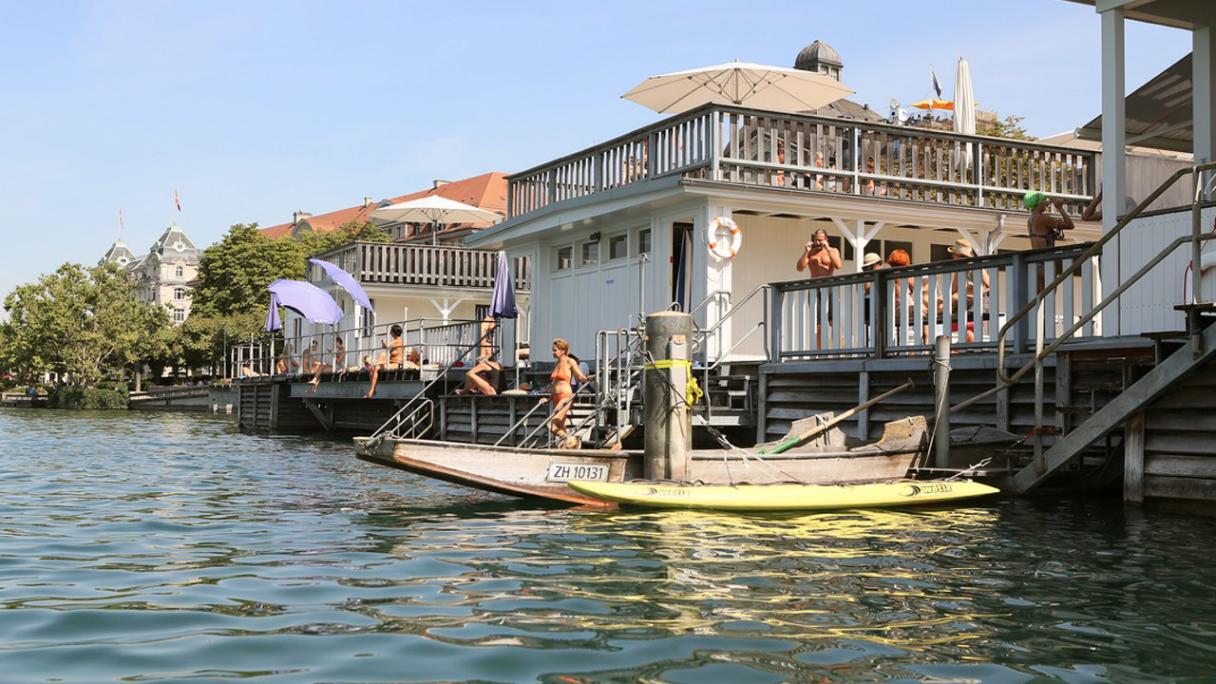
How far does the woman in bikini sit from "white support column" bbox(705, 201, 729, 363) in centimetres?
230

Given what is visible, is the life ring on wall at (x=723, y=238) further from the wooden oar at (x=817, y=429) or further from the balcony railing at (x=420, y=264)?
the balcony railing at (x=420, y=264)

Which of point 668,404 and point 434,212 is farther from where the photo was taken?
point 434,212

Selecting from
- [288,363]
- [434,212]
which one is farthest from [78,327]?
[434,212]

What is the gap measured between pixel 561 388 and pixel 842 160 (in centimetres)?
621

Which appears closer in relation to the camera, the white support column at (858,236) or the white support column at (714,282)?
the white support column at (714,282)

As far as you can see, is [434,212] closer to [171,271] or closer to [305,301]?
[305,301]

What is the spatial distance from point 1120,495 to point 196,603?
9.25 m

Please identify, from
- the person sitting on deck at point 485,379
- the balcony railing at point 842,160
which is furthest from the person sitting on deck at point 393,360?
the balcony railing at point 842,160

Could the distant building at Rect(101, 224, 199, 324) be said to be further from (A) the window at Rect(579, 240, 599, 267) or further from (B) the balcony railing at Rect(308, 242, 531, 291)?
(A) the window at Rect(579, 240, 599, 267)

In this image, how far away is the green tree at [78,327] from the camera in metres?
76.9

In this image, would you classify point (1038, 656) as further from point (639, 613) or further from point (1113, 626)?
point (639, 613)

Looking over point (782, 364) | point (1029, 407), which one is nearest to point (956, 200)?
point (782, 364)

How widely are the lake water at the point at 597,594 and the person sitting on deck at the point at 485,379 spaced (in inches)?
332

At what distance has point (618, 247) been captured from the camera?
69.1 ft
